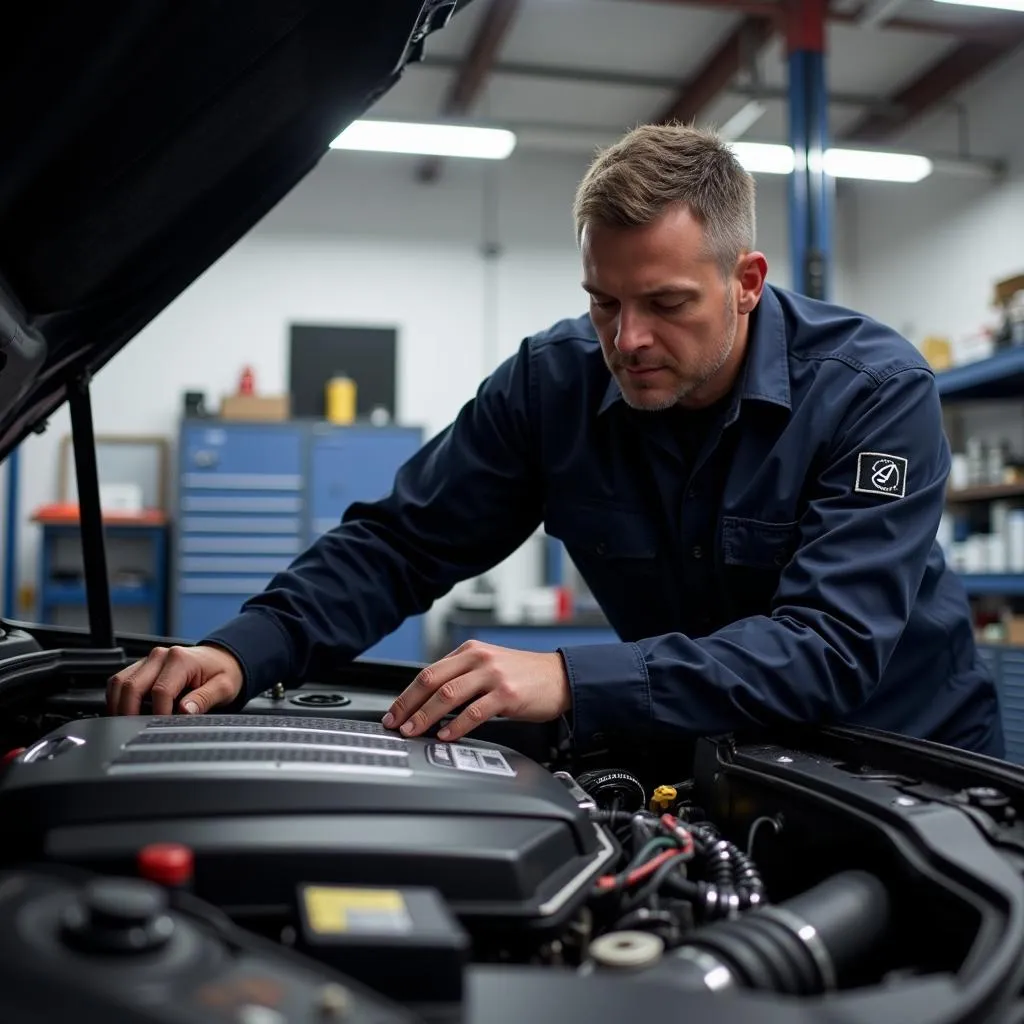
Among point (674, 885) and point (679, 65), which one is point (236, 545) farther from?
point (674, 885)

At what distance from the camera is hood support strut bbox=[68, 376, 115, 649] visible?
1350 mm

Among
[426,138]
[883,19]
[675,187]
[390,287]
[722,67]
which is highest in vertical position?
[722,67]

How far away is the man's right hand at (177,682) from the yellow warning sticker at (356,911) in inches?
20.8

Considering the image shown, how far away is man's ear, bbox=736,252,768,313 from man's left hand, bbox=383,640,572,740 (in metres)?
0.61

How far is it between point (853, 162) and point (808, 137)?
3.85 feet

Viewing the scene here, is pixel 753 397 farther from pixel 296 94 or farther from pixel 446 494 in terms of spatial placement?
pixel 296 94

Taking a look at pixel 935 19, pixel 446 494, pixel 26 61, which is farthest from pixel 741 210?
pixel 935 19

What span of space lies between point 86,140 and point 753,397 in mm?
803

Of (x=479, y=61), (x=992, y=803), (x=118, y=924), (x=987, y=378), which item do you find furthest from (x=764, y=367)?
(x=479, y=61)

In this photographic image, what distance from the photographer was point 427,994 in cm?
51

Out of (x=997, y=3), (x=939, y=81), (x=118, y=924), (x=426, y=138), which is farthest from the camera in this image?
(x=939, y=81)

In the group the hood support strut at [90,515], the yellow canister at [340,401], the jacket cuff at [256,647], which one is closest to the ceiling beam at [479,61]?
the yellow canister at [340,401]

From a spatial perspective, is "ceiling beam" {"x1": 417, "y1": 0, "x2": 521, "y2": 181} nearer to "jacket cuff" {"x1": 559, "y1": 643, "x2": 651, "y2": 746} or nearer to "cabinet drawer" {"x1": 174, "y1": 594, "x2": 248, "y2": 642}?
"cabinet drawer" {"x1": 174, "y1": 594, "x2": 248, "y2": 642}

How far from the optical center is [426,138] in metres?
5.13
